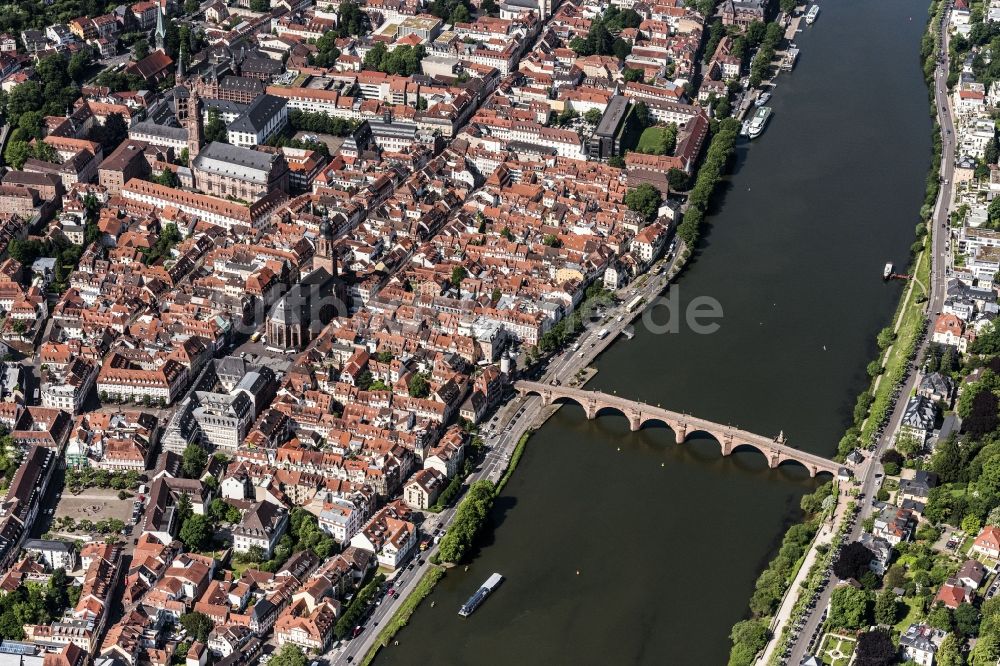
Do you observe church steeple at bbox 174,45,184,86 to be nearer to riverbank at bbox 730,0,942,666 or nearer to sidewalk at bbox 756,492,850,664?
riverbank at bbox 730,0,942,666

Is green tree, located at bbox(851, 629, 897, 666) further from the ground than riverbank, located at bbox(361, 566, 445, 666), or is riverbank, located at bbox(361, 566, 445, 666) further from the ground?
green tree, located at bbox(851, 629, 897, 666)

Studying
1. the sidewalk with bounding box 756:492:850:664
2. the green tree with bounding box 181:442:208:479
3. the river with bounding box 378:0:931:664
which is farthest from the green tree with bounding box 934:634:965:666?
the green tree with bounding box 181:442:208:479

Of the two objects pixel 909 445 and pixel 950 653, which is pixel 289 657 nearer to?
pixel 950 653

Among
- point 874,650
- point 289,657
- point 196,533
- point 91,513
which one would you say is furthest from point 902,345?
point 91,513

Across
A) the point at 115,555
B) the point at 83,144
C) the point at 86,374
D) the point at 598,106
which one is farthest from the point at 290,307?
the point at 598,106

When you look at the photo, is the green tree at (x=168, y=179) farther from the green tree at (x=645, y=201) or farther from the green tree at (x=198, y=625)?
the green tree at (x=198, y=625)

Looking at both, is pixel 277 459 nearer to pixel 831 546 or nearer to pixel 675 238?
pixel 831 546
